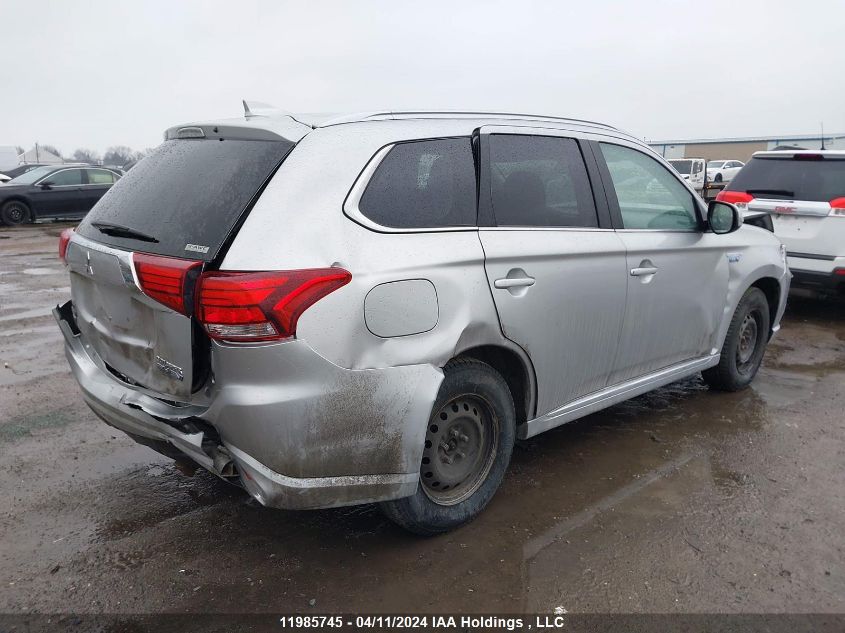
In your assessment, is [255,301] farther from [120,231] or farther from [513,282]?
[513,282]

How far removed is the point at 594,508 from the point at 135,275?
241 centimetres

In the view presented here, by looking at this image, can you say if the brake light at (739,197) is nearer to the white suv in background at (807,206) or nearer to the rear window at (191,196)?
the white suv in background at (807,206)

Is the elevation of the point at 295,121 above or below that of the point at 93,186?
above

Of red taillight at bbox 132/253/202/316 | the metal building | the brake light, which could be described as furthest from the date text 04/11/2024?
the metal building

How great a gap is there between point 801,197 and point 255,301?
6.73 metres

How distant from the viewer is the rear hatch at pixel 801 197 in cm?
702

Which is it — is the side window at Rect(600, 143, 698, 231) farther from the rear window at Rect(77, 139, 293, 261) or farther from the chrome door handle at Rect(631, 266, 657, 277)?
the rear window at Rect(77, 139, 293, 261)

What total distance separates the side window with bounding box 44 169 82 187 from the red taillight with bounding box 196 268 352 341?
17.8m

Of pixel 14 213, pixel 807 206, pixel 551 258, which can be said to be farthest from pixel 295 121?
pixel 14 213

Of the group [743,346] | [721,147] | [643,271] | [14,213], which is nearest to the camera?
[643,271]

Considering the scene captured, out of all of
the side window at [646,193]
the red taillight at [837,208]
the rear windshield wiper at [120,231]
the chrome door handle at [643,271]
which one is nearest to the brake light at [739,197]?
the red taillight at [837,208]

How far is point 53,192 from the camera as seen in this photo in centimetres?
1775

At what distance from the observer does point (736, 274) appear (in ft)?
15.6

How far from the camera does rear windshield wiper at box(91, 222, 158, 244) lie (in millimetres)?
2846
